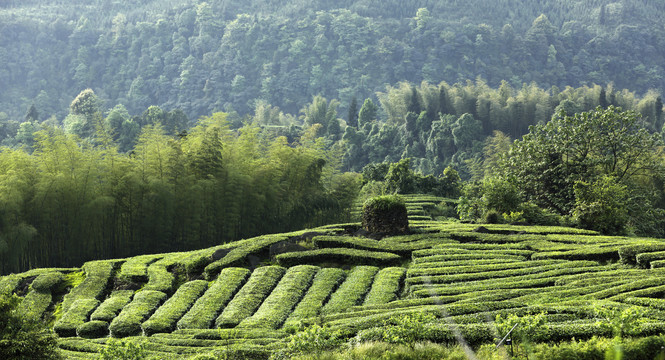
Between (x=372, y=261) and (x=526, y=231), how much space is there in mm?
6283

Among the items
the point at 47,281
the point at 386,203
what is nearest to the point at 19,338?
the point at 47,281

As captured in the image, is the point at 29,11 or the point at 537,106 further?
the point at 29,11

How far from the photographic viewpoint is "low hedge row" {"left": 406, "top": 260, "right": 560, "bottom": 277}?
20.5 m

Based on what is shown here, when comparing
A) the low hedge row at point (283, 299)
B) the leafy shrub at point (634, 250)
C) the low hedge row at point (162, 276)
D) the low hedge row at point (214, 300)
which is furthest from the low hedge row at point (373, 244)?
the leafy shrub at point (634, 250)

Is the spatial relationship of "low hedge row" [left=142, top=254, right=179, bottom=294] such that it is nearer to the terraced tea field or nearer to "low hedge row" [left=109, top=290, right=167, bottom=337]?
the terraced tea field

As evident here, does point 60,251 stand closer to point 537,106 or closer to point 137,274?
point 137,274

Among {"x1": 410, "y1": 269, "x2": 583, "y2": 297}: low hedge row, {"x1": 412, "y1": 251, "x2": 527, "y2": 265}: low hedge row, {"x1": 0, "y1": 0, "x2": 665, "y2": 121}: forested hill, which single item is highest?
{"x1": 0, "y1": 0, "x2": 665, "y2": 121}: forested hill

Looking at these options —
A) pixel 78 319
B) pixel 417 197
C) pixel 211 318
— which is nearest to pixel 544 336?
pixel 211 318

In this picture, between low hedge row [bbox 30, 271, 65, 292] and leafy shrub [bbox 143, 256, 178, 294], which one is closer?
leafy shrub [bbox 143, 256, 178, 294]

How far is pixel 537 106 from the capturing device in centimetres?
7162

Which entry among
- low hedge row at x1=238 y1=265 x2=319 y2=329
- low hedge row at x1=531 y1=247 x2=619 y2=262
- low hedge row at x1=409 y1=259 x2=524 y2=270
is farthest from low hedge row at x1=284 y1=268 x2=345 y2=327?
low hedge row at x1=531 y1=247 x2=619 y2=262

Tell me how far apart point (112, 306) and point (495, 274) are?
10.7 m

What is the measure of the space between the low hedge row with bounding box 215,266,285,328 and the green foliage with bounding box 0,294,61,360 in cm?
455

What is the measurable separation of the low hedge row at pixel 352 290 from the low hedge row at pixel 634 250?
23.4 feet
